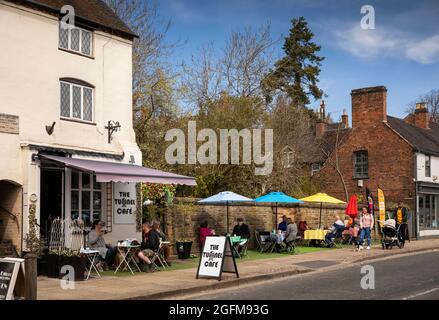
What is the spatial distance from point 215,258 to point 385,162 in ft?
75.0

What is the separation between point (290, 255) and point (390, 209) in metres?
13.4

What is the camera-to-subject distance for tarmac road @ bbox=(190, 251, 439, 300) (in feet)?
37.9

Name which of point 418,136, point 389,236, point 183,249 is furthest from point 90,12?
point 418,136

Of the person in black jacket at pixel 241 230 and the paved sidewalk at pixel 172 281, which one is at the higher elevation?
the person in black jacket at pixel 241 230

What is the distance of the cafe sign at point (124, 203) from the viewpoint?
17.8 m

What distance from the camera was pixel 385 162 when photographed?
34688 millimetres

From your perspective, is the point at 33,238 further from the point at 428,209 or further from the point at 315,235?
the point at 428,209

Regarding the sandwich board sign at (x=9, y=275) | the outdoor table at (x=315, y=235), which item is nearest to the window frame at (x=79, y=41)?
the sandwich board sign at (x=9, y=275)

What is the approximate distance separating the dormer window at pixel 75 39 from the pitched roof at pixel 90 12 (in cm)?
30

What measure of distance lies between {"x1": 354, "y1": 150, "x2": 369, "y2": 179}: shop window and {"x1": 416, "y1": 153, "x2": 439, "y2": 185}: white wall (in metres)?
3.32

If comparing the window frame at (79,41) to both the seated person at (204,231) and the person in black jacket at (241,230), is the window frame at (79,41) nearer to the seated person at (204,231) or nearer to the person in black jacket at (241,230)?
the seated person at (204,231)

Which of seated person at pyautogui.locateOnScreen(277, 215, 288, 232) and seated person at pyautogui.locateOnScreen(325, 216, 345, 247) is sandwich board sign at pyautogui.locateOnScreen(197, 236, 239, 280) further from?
seated person at pyautogui.locateOnScreen(325, 216, 345, 247)

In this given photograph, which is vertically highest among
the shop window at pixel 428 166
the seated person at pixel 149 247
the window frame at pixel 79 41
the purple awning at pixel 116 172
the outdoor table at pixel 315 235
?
the window frame at pixel 79 41
